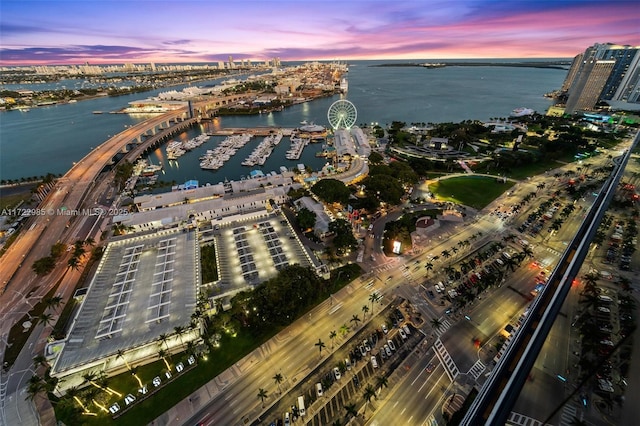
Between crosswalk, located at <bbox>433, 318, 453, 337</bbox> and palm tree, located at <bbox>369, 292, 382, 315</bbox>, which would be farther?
palm tree, located at <bbox>369, 292, 382, 315</bbox>

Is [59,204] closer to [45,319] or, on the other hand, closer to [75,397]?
[45,319]

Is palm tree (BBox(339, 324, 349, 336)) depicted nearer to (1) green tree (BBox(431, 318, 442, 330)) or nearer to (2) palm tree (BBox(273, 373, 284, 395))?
(2) palm tree (BBox(273, 373, 284, 395))

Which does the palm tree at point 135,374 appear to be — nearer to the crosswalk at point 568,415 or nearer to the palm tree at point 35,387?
the palm tree at point 35,387

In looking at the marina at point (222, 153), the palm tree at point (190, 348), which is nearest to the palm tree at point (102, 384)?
the palm tree at point (190, 348)

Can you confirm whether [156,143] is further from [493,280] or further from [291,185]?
[493,280]

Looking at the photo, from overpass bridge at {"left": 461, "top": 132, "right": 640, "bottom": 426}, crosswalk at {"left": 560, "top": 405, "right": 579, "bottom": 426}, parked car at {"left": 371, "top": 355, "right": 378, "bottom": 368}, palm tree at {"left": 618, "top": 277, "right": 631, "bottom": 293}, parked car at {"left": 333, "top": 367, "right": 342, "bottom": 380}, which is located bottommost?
parked car at {"left": 333, "top": 367, "right": 342, "bottom": 380}

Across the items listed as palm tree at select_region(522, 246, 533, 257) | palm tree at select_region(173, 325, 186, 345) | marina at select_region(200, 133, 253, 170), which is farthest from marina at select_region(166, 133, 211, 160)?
palm tree at select_region(522, 246, 533, 257)
